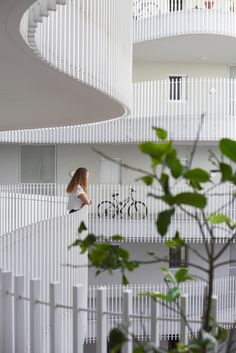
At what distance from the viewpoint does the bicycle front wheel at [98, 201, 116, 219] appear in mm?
26048

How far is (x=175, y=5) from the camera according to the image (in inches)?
1081

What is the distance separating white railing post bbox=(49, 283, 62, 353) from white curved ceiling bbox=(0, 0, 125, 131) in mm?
2320

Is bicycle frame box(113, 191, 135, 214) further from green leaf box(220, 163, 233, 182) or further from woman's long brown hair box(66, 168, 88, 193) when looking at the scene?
green leaf box(220, 163, 233, 182)

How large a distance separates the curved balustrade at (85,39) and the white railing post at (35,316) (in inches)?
92.0

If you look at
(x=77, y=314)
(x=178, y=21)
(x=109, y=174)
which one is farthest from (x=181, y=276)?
(x=109, y=174)

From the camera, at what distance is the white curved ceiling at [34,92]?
6464mm

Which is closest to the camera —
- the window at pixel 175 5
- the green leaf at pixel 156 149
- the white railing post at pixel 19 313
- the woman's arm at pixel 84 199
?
the green leaf at pixel 156 149

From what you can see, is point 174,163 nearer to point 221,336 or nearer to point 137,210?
point 221,336

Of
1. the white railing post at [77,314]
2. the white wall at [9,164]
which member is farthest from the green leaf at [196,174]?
the white wall at [9,164]

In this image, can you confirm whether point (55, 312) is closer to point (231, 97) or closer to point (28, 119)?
point (28, 119)

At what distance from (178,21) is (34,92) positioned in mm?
16661

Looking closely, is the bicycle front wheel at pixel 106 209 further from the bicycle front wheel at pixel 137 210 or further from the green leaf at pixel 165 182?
the green leaf at pixel 165 182

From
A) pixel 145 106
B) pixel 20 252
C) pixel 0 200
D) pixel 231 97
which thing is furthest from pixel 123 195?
pixel 20 252

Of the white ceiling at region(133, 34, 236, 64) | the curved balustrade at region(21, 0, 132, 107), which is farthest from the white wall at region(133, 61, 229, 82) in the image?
the curved balustrade at region(21, 0, 132, 107)
